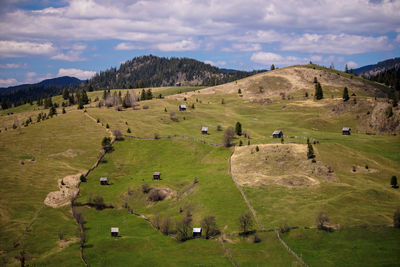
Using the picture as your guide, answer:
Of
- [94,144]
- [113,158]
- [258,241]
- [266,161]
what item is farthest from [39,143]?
[258,241]

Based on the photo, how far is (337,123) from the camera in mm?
169375

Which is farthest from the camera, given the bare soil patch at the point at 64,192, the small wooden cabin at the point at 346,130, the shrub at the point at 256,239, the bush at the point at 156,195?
the small wooden cabin at the point at 346,130

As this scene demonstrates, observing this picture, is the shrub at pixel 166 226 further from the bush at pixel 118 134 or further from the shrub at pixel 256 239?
the bush at pixel 118 134

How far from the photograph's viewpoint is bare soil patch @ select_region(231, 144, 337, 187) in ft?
338

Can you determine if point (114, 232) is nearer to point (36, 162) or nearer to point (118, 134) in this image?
point (36, 162)

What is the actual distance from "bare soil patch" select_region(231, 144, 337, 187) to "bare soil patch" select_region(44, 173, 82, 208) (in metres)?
51.3

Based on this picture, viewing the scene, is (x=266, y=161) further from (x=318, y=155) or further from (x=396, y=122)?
(x=396, y=122)

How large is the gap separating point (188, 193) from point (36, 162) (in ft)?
187

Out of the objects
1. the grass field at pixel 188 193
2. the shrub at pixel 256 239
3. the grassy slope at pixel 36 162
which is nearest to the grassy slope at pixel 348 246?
the grass field at pixel 188 193

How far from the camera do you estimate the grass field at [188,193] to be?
76.1 metres

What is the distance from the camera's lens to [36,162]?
121 metres

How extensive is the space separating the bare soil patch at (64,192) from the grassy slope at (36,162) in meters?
1.83

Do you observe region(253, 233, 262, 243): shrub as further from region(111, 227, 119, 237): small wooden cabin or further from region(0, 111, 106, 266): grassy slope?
region(0, 111, 106, 266): grassy slope

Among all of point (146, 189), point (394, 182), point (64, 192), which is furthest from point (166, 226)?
point (394, 182)
